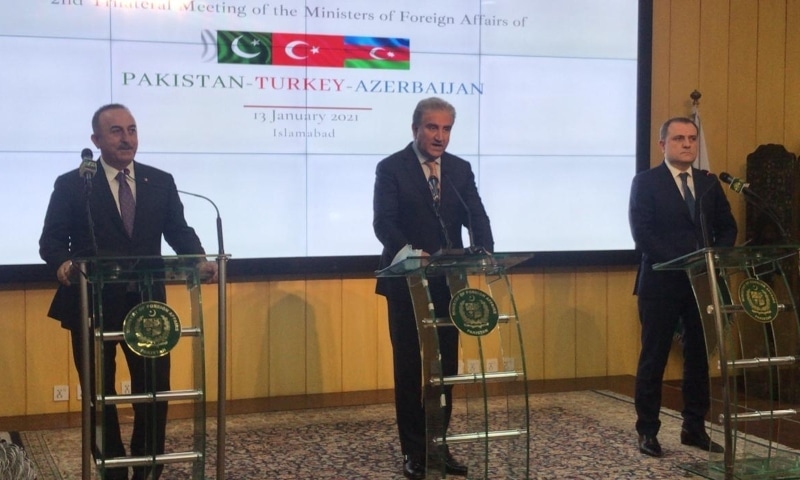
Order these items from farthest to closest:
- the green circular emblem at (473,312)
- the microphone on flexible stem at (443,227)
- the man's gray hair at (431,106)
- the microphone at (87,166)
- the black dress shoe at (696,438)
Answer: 1. the black dress shoe at (696,438)
2. the man's gray hair at (431,106)
3. the microphone on flexible stem at (443,227)
4. the green circular emblem at (473,312)
5. the microphone at (87,166)

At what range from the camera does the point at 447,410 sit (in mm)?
3625

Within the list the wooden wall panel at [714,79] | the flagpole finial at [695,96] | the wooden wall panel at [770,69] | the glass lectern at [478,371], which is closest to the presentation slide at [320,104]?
the flagpole finial at [695,96]

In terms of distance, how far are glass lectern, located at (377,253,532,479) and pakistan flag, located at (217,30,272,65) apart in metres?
2.36

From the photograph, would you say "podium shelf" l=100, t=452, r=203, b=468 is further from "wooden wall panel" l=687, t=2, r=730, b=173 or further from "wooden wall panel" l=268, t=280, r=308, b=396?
"wooden wall panel" l=687, t=2, r=730, b=173

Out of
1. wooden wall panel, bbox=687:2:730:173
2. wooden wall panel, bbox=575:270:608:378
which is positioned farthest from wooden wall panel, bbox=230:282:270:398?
wooden wall panel, bbox=687:2:730:173

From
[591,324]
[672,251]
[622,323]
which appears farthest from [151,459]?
[622,323]

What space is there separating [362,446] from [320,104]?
2.04m

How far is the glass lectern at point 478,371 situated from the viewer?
3.47 m

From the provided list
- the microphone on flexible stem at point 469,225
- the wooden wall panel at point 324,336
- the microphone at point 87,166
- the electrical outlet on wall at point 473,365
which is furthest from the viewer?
the wooden wall panel at point 324,336

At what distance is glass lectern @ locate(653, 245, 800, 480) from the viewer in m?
3.82

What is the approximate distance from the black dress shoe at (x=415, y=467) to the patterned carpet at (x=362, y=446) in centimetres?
7

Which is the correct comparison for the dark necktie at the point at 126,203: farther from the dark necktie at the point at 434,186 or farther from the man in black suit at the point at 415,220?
the dark necktie at the point at 434,186

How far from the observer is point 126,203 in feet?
12.6

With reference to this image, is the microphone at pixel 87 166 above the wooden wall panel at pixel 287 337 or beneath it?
above
